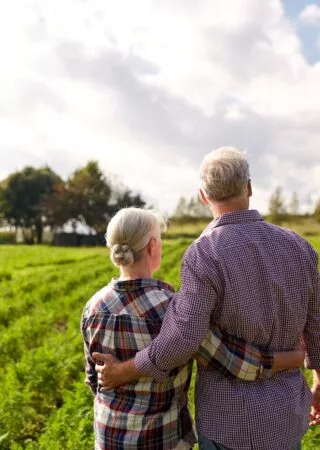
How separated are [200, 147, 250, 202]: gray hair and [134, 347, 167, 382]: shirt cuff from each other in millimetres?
740

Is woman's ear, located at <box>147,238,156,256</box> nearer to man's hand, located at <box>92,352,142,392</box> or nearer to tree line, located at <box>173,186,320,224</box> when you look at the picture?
man's hand, located at <box>92,352,142,392</box>

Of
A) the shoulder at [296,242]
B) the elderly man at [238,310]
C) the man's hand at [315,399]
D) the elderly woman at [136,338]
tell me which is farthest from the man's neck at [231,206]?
the man's hand at [315,399]

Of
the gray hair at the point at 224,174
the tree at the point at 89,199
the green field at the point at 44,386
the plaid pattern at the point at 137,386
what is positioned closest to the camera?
the gray hair at the point at 224,174

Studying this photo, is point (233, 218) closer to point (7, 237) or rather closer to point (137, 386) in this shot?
point (137, 386)

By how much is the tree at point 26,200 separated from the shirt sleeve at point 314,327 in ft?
195

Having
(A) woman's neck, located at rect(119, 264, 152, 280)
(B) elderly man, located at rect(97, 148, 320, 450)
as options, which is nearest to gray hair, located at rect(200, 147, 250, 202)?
(B) elderly man, located at rect(97, 148, 320, 450)

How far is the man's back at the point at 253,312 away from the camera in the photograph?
7.81 feet

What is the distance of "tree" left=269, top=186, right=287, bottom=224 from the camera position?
191 feet

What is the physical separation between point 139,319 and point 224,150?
0.84 metres

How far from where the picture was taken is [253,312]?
2.38m

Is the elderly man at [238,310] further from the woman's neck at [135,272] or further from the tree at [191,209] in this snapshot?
the tree at [191,209]

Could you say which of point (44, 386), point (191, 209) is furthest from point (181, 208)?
point (44, 386)

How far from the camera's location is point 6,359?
7.94 m

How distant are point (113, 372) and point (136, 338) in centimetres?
18
